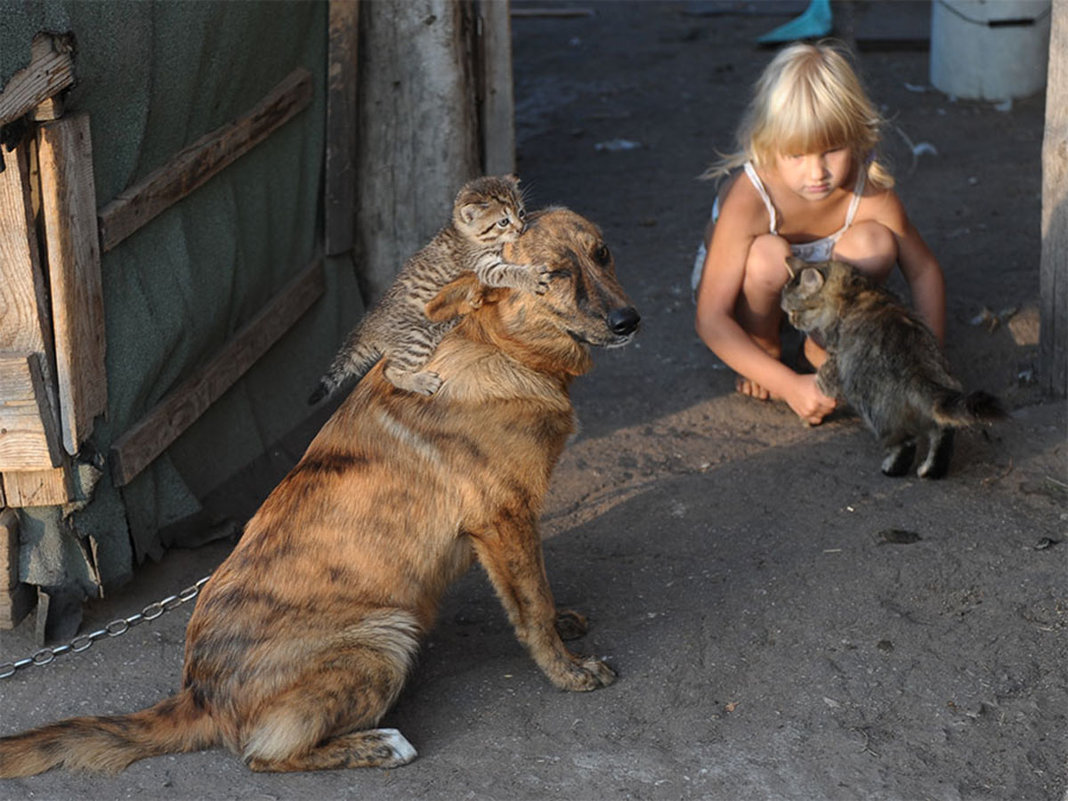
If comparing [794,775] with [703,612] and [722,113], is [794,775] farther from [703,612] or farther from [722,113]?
[722,113]

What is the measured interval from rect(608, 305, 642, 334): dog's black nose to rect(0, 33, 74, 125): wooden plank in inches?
71.1

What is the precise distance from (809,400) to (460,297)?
243cm

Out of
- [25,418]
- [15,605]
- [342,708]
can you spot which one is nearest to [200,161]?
[25,418]

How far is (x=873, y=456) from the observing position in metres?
5.38

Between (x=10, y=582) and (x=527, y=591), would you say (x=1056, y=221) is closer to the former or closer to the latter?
(x=527, y=591)

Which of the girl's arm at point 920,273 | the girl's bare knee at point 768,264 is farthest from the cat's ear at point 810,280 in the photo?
the girl's arm at point 920,273

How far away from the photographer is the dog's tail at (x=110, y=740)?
129 inches

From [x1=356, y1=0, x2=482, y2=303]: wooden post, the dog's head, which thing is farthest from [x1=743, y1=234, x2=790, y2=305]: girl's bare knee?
the dog's head

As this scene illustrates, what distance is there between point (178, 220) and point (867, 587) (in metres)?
2.92

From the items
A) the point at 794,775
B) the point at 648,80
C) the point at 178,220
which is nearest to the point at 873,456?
the point at 794,775

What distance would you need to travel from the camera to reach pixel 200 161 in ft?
15.7

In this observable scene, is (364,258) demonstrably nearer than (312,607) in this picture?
No

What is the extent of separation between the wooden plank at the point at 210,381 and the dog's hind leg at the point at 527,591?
1433mm

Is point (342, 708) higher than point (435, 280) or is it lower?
lower
